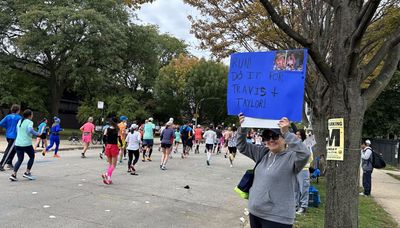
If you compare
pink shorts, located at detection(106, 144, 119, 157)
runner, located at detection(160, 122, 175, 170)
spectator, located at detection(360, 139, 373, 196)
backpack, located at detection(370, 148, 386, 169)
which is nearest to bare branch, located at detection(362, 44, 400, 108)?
backpack, located at detection(370, 148, 386, 169)

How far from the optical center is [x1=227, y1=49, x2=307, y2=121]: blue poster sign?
4.46 meters

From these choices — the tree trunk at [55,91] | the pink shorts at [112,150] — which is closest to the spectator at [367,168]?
the pink shorts at [112,150]

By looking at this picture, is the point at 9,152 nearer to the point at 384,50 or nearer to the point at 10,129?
the point at 10,129

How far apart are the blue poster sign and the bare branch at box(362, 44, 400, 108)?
1.38 metres

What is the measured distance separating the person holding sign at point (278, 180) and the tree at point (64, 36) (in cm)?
2834

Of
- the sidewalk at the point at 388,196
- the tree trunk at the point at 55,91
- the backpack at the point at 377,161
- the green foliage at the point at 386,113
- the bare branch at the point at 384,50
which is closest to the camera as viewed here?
the bare branch at the point at 384,50

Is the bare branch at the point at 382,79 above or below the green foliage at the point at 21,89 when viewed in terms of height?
below

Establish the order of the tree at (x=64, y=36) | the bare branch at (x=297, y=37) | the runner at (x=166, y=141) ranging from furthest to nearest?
the tree at (x=64, y=36), the runner at (x=166, y=141), the bare branch at (x=297, y=37)

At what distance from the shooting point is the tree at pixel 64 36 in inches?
1191

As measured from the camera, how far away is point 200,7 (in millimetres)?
16141

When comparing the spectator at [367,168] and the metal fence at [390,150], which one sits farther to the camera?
the metal fence at [390,150]

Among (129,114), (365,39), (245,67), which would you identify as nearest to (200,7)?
(365,39)

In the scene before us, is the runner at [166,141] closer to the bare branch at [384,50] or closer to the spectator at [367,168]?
the spectator at [367,168]

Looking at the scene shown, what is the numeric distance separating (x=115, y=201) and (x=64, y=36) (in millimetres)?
24846
